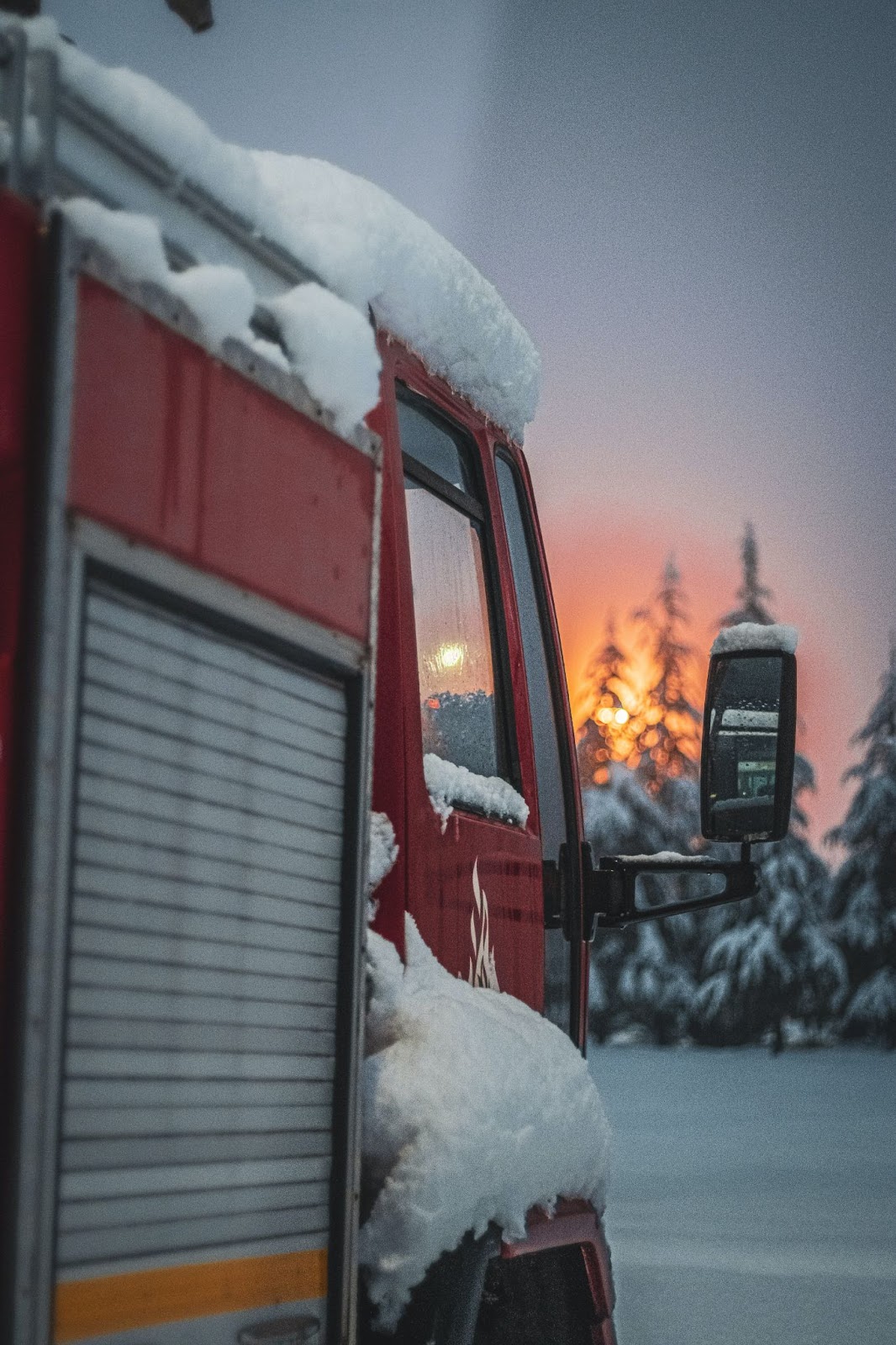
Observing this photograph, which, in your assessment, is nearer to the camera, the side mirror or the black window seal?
the black window seal

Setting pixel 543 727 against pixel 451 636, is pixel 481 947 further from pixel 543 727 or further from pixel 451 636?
pixel 543 727

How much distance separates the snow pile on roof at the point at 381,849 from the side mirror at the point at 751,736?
3.01 ft

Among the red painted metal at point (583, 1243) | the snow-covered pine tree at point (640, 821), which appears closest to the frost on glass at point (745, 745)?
the red painted metal at point (583, 1243)

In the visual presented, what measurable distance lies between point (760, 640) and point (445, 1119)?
1.38 meters

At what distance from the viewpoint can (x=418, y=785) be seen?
2.79 meters

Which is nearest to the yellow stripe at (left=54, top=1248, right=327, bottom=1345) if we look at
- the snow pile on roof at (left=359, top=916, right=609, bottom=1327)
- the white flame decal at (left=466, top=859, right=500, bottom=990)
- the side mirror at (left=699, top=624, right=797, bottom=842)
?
the snow pile on roof at (left=359, top=916, right=609, bottom=1327)

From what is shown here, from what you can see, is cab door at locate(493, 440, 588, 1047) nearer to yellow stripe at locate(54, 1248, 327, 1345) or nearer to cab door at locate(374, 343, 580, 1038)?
cab door at locate(374, 343, 580, 1038)

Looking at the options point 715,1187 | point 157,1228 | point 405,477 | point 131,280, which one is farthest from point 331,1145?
point 715,1187

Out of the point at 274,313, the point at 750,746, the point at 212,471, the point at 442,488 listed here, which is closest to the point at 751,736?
the point at 750,746

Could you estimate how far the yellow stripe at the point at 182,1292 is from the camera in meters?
1.62

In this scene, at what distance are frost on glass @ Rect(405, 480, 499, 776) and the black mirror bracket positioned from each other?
1.92 feet

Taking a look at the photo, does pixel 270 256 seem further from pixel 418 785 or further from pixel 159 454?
pixel 418 785

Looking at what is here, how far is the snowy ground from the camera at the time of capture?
7.07 metres

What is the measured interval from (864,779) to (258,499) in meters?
33.7
